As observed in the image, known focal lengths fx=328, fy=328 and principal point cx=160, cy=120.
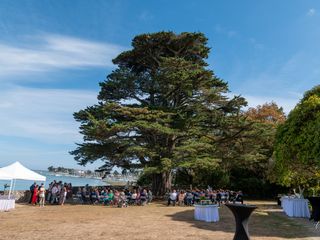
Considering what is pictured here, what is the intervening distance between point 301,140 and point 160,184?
15.6 m

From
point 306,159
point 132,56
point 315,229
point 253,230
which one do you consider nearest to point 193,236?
point 253,230

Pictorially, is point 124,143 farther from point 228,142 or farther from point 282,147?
point 282,147

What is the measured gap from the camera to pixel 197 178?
1400 inches

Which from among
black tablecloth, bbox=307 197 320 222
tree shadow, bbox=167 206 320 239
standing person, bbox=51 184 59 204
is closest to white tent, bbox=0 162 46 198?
standing person, bbox=51 184 59 204

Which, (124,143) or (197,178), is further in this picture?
(197,178)

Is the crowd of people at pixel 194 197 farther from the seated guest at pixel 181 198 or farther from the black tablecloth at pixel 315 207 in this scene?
the black tablecloth at pixel 315 207

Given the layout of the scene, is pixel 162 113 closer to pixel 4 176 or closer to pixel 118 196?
pixel 118 196

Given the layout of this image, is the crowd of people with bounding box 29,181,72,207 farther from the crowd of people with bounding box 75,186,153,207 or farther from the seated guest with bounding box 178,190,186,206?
the seated guest with bounding box 178,190,186,206

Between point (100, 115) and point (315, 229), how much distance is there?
58.3 ft

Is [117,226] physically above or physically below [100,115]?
below

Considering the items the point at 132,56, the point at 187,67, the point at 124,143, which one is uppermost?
the point at 132,56

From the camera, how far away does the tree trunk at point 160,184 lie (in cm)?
2805

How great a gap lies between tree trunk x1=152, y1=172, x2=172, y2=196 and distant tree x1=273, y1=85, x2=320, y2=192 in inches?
490

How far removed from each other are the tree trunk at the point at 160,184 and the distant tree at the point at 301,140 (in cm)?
1244
